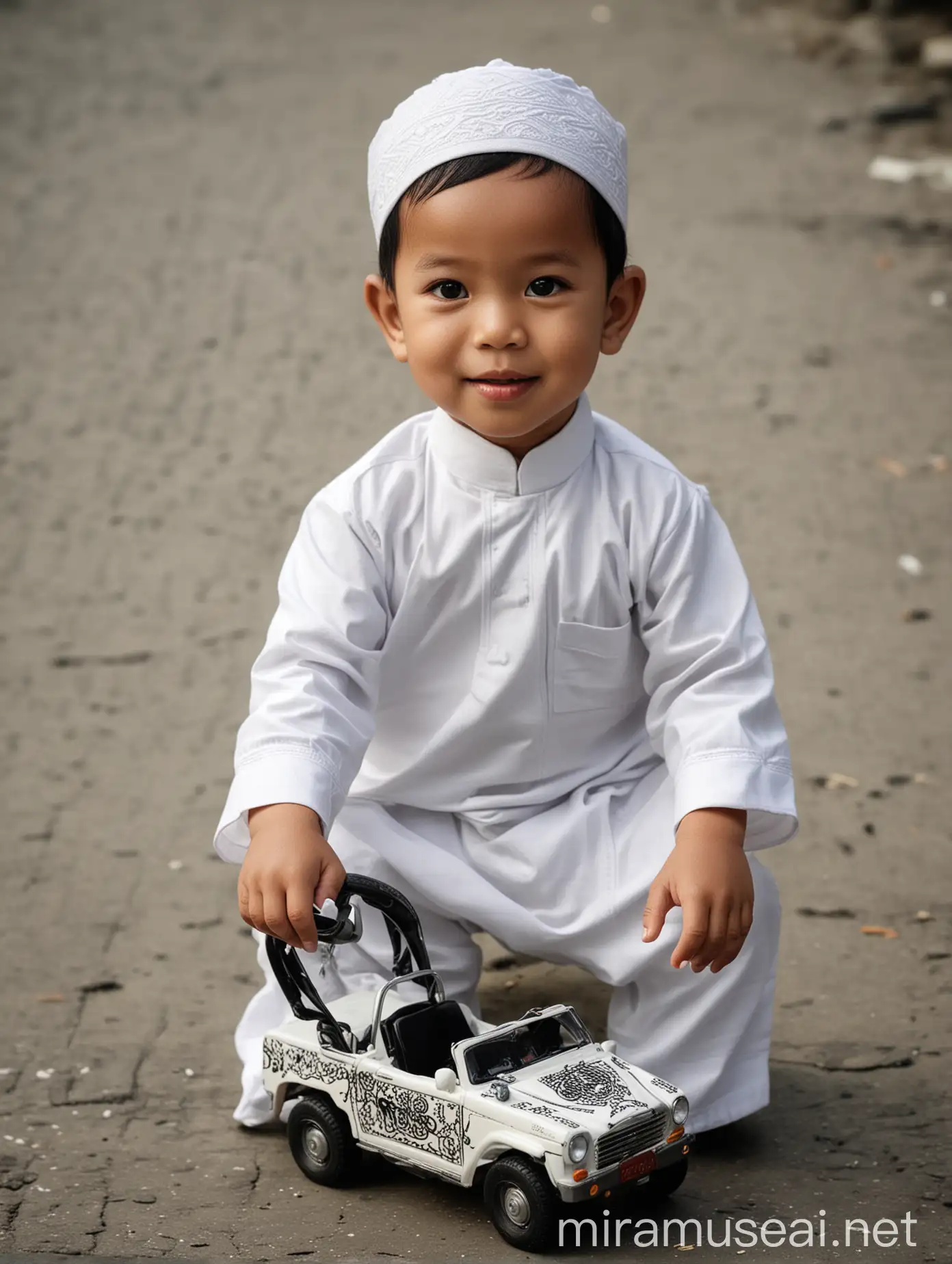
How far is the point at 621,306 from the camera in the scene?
242cm

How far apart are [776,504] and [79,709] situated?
6.81 ft

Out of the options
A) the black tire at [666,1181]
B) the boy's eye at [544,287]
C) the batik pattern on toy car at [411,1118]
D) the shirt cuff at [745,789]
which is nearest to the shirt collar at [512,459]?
the boy's eye at [544,287]

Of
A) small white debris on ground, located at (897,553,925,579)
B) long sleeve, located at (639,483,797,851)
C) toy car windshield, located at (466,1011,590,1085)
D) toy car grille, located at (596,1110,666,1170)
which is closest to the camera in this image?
toy car grille, located at (596,1110,666,1170)

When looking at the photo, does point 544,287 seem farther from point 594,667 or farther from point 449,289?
point 594,667

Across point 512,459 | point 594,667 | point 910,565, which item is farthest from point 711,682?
point 910,565

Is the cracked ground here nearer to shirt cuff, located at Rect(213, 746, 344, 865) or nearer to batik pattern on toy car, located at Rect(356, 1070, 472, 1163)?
batik pattern on toy car, located at Rect(356, 1070, 472, 1163)

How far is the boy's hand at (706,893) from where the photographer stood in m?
2.21

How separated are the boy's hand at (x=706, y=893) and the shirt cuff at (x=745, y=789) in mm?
26

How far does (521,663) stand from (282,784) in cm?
41

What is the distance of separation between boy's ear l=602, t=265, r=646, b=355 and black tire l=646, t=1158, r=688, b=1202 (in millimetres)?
1110

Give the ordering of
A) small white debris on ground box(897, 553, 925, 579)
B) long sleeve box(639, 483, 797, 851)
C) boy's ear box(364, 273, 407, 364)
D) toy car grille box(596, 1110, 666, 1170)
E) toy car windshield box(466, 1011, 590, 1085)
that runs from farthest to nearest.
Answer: small white debris on ground box(897, 553, 925, 579) < boy's ear box(364, 273, 407, 364) < long sleeve box(639, 483, 797, 851) < toy car windshield box(466, 1011, 590, 1085) < toy car grille box(596, 1110, 666, 1170)

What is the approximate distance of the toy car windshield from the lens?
86.6 inches

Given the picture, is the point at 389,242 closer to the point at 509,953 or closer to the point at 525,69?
the point at 525,69

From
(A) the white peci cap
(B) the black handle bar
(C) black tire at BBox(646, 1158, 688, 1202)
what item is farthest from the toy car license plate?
(A) the white peci cap
